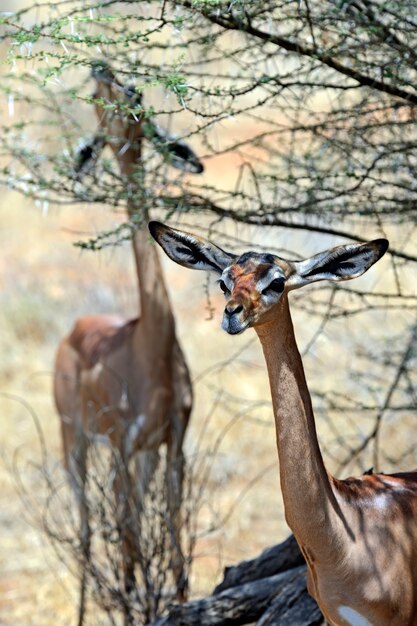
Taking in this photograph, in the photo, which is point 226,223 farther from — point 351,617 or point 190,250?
point 351,617

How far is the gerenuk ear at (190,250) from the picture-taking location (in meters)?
3.20

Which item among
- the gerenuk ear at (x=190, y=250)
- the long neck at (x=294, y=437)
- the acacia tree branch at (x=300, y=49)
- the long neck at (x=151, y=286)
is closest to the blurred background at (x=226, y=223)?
the acacia tree branch at (x=300, y=49)

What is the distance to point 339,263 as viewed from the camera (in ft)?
10.1

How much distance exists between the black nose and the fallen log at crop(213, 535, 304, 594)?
6.46 ft

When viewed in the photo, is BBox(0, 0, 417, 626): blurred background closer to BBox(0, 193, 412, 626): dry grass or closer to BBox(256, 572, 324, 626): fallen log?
BBox(0, 193, 412, 626): dry grass

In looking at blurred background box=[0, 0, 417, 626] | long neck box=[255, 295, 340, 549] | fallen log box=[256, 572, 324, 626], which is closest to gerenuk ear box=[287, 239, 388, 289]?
long neck box=[255, 295, 340, 549]

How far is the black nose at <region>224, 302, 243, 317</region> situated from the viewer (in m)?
2.81

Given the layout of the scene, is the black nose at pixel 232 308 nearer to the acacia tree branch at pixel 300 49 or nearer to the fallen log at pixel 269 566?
the acacia tree branch at pixel 300 49

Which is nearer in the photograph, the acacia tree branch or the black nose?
the black nose

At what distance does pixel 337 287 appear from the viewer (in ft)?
15.0

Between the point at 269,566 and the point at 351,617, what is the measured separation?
1.39m

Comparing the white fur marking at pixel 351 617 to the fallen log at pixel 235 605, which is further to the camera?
the fallen log at pixel 235 605

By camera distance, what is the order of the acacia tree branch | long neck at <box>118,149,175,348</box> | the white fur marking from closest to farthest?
the white fur marking
the acacia tree branch
long neck at <box>118,149,175,348</box>

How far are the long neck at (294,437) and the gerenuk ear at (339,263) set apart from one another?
0.31 ft
